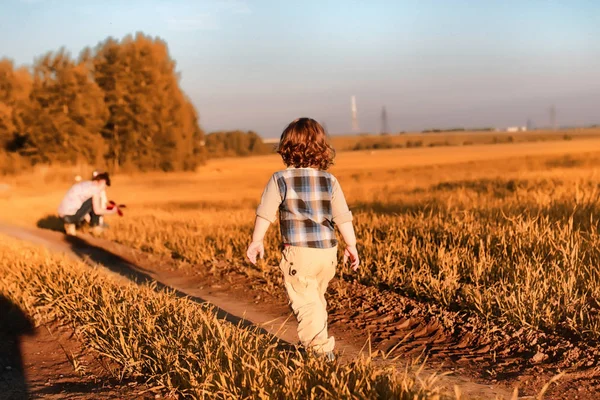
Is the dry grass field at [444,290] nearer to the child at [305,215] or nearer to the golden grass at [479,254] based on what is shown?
the golden grass at [479,254]

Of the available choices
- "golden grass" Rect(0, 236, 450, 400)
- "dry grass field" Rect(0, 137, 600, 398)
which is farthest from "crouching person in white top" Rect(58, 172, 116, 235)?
"golden grass" Rect(0, 236, 450, 400)

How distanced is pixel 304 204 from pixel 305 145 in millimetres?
414

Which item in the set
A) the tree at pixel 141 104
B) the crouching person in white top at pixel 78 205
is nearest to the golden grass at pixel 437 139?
the tree at pixel 141 104

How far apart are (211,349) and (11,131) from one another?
38.7 meters

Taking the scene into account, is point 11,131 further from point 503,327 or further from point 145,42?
point 503,327

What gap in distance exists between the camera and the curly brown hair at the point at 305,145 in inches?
161

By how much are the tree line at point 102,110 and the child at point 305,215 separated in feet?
112

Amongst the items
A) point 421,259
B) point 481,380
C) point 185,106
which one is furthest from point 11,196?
point 481,380

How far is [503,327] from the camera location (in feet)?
15.0

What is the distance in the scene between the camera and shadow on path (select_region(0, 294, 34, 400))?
13.2 ft

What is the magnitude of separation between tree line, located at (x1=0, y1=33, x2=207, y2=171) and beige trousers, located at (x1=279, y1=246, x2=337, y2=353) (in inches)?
1354

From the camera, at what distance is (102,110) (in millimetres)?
37375

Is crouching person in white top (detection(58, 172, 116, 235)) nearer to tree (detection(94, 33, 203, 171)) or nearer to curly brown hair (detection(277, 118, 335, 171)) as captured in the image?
curly brown hair (detection(277, 118, 335, 171))

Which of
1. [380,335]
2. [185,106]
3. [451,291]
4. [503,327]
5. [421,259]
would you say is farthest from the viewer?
[185,106]
